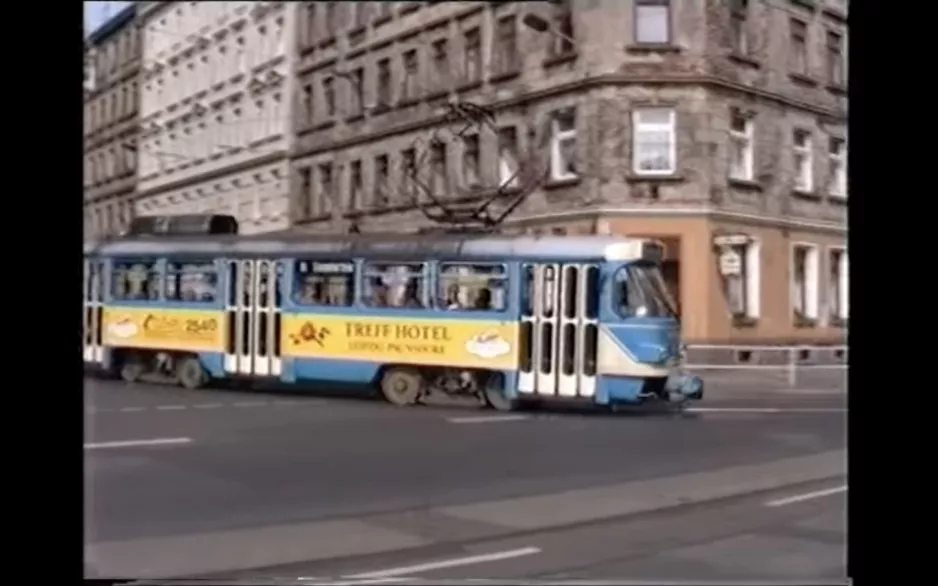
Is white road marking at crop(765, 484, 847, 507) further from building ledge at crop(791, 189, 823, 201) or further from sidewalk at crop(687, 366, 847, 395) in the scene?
building ledge at crop(791, 189, 823, 201)

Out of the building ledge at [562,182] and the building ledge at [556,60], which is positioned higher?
the building ledge at [556,60]

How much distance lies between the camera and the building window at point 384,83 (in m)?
3.11

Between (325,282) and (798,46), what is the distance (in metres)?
1.40

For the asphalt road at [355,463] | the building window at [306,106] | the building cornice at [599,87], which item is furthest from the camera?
the building window at [306,106]

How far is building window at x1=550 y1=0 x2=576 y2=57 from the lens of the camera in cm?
293

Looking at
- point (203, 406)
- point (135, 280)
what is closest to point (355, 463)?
point (203, 406)

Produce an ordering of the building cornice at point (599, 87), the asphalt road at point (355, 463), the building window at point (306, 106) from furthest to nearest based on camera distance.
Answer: the building window at point (306, 106) < the asphalt road at point (355, 463) < the building cornice at point (599, 87)

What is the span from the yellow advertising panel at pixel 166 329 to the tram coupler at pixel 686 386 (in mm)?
1216

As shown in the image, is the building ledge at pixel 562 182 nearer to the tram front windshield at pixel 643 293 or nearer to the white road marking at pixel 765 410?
the tram front windshield at pixel 643 293

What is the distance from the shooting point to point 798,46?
3.00 meters

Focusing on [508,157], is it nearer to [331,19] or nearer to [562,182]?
[562,182]

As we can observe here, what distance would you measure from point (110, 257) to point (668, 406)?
1549 mm

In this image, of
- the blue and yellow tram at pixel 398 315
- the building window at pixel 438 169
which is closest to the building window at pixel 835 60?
the blue and yellow tram at pixel 398 315
